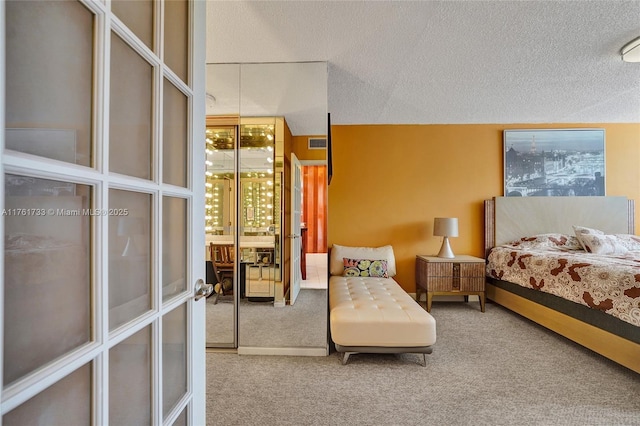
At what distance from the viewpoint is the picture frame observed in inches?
165

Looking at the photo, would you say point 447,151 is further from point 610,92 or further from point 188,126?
point 188,126

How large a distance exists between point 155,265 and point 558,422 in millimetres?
2290

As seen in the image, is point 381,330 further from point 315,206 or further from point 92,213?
point 92,213

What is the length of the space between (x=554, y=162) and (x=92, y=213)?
524 cm

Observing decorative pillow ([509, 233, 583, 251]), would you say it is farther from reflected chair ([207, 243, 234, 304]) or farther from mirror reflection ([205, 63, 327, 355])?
reflected chair ([207, 243, 234, 304])

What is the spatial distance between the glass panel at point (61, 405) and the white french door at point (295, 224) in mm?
2260

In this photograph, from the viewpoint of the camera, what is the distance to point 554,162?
13.8 ft

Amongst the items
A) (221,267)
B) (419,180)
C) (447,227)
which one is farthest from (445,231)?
(221,267)

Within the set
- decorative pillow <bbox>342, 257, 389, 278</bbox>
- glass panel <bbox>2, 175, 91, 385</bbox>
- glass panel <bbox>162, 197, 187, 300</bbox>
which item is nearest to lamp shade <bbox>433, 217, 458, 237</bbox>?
decorative pillow <bbox>342, 257, 389, 278</bbox>

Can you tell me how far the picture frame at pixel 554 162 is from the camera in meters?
4.20

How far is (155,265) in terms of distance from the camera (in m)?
0.74

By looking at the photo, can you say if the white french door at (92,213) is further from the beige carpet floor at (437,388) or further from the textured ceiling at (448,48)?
the textured ceiling at (448,48)

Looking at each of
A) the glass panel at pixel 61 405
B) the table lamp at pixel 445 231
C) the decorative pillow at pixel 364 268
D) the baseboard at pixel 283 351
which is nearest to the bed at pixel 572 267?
the table lamp at pixel 445 231

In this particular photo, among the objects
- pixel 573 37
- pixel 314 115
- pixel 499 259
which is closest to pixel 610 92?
pixel 573 37
